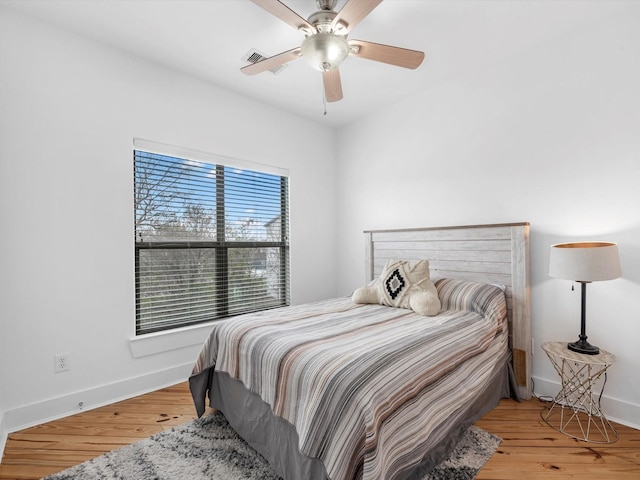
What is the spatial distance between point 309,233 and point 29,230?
2452 mm

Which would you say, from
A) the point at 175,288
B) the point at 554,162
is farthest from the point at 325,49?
the point at 175,288

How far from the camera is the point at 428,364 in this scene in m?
1.59

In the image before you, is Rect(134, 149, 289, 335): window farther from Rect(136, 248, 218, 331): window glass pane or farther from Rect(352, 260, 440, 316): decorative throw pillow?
Rect(352, 260, 440, 316): decorative throw pillow

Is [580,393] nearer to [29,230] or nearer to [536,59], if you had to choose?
[536,59]

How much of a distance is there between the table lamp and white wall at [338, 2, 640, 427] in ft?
0.92

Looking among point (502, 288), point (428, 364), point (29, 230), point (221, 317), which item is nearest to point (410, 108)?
point (502, 288)

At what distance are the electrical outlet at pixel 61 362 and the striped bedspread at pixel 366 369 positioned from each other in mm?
935


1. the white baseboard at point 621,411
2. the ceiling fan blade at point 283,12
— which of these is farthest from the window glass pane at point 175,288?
the white baseboard at point 621,411

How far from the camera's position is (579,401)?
2170 mm

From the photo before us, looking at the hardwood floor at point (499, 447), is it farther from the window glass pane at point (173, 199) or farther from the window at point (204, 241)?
the window glass pane at point (173, 199)

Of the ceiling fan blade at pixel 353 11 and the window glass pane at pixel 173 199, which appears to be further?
the window glass pane at pixel 173 199

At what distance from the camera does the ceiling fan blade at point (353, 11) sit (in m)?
1.51

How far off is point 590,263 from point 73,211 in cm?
342

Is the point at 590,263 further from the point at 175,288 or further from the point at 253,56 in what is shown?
the point at 175,288
